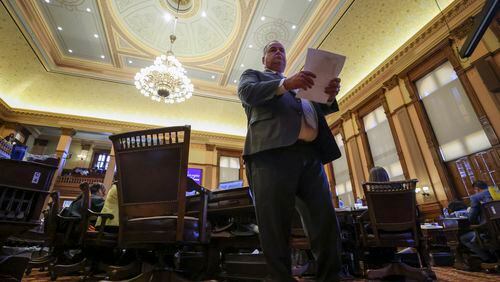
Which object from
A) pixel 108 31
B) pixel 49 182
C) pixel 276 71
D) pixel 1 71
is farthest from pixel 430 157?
pixel 1 71

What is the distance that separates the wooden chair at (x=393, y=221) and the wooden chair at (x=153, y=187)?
163cm

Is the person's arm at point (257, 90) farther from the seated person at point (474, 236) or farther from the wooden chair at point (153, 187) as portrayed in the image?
the seated person at point (474, 236)

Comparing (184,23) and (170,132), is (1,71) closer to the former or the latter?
(184,23)

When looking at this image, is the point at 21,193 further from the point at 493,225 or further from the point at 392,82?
the point at 392,82

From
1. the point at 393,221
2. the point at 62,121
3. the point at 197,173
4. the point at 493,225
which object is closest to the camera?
the point at 393,221

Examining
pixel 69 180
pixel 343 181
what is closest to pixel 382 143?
pixel 343 181

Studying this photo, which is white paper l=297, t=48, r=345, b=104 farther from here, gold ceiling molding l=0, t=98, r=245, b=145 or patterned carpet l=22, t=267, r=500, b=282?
gold ceiling molding l=0, t=98, r=245, b=145

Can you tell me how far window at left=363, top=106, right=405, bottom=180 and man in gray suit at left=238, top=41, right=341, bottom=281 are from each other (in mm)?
5819

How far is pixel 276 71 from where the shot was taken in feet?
4.29

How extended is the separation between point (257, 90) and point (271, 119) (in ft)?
0.46

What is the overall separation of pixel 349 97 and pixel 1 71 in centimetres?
1035

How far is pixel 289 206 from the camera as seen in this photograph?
0.96m

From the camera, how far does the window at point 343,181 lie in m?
7.52

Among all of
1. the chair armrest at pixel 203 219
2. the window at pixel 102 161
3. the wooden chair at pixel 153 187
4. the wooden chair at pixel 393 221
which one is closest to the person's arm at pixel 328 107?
the wooden chair at pixel 153 187
